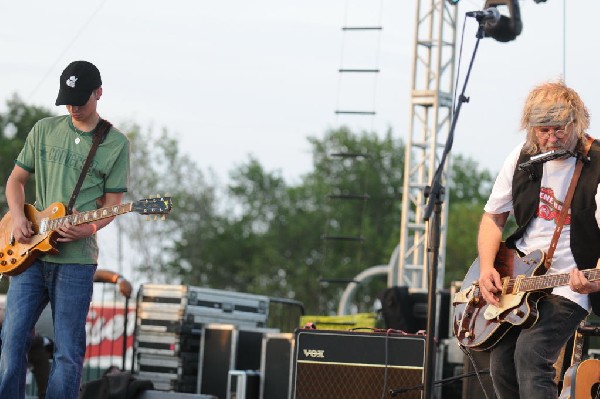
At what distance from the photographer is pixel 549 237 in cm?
486

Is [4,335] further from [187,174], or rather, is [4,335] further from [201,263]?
[201,263]

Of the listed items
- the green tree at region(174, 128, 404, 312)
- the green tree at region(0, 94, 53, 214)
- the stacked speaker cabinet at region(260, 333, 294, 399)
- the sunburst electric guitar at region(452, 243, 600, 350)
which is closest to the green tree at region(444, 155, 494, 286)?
the green tree at region(174, 128, 404, 312)

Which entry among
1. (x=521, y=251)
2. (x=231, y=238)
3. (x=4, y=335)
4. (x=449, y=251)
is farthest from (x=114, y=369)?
(x=231, y=238)

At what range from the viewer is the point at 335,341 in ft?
23.2

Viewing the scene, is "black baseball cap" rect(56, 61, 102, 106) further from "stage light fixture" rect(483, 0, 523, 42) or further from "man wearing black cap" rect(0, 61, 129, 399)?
"stage light fixture" rect(483, 0, 523, 42)

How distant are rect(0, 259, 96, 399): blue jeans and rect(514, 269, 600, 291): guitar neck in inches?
91.2

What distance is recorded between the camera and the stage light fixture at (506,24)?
5730 mm

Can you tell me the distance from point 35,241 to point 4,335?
0.52 metres

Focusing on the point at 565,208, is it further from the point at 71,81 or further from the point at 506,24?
the point at 71,81

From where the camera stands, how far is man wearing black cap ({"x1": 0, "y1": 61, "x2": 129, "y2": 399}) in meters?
5.69

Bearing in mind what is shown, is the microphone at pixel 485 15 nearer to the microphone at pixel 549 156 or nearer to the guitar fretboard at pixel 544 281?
the microphone at pixel 549 156

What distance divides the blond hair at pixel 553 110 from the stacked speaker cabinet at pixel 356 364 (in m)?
2.31

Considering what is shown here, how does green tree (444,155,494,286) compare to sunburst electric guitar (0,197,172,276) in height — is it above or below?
above

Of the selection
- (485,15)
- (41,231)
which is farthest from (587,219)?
(41,231)
